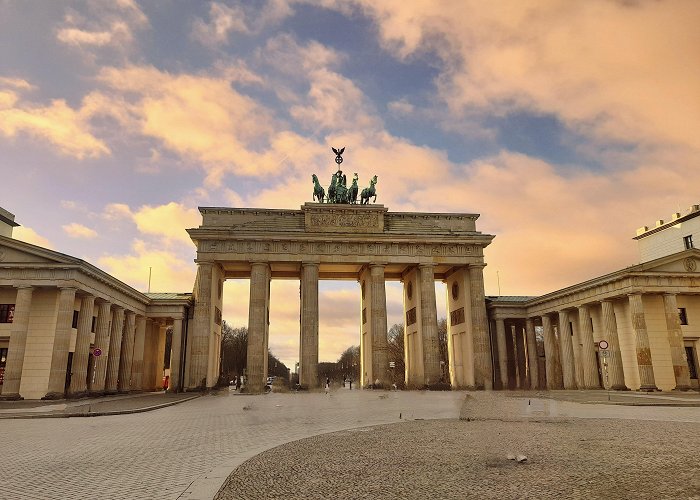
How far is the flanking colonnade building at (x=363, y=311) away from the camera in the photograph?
3472 cm

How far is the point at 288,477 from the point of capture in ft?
26.9

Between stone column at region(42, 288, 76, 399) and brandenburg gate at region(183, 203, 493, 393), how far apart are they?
13449mm

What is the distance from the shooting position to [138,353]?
163ft

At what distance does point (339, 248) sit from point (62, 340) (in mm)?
25583

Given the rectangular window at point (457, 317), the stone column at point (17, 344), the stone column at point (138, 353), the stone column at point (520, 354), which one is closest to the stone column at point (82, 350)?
the stone column at point (17, 344)

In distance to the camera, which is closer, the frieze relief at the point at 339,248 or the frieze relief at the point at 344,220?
the frieze relief at the point at 339,248

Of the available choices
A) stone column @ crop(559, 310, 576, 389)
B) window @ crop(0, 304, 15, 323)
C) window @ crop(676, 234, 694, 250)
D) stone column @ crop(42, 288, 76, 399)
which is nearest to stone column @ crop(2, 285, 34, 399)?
stone column @ crop(42, 288, 76, 399)

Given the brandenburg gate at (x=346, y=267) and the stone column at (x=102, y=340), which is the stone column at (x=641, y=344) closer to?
the brandenburg gate at (x=346, y=267)

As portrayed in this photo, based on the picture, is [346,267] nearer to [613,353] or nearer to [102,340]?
[102,340]

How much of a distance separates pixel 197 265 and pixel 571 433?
4102 centimetres

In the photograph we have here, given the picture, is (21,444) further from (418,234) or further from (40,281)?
(418,234)

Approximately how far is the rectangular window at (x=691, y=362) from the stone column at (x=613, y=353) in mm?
5719

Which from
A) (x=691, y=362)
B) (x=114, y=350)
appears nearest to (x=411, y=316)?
(x=691, y=362)

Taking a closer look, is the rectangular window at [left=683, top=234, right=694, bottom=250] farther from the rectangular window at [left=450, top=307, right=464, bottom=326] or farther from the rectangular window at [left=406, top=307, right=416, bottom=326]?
the rectangular window at [left=406, top=307, right=416, bottom=326]
